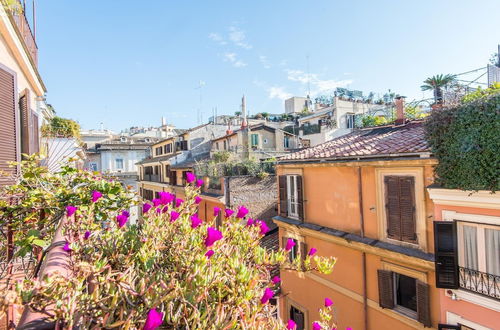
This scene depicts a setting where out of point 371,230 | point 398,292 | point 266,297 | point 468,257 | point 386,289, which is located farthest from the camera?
point 371,230

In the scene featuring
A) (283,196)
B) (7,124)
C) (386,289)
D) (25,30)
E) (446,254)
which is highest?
(25,30)

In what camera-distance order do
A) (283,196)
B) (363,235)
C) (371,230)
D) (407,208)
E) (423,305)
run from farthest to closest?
1. (283,196)
2. (363,235)
3. (371,230)
4. (407,208)
5. (423,305)

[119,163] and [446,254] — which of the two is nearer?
[446,254]

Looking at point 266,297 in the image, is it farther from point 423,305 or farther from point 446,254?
point 423,305

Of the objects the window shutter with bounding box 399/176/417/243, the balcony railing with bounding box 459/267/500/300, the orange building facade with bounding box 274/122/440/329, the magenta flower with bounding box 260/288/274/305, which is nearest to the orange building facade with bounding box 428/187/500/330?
the balcony railing with bounding box 459/267/500/300

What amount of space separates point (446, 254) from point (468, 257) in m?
0.45

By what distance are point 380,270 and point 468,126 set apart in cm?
442

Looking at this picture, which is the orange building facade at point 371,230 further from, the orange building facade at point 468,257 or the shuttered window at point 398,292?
the orange building facade at point 468,257

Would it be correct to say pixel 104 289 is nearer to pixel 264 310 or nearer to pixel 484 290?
pixel 264 310

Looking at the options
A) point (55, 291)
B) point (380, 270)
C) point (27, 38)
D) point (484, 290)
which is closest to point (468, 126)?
point (484, 290)

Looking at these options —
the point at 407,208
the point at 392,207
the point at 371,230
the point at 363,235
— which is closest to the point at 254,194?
the point at 363,235

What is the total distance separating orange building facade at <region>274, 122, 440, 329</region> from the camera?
683 centimetres

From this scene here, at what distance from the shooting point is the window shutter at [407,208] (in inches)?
278

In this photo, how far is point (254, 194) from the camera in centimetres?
1553
